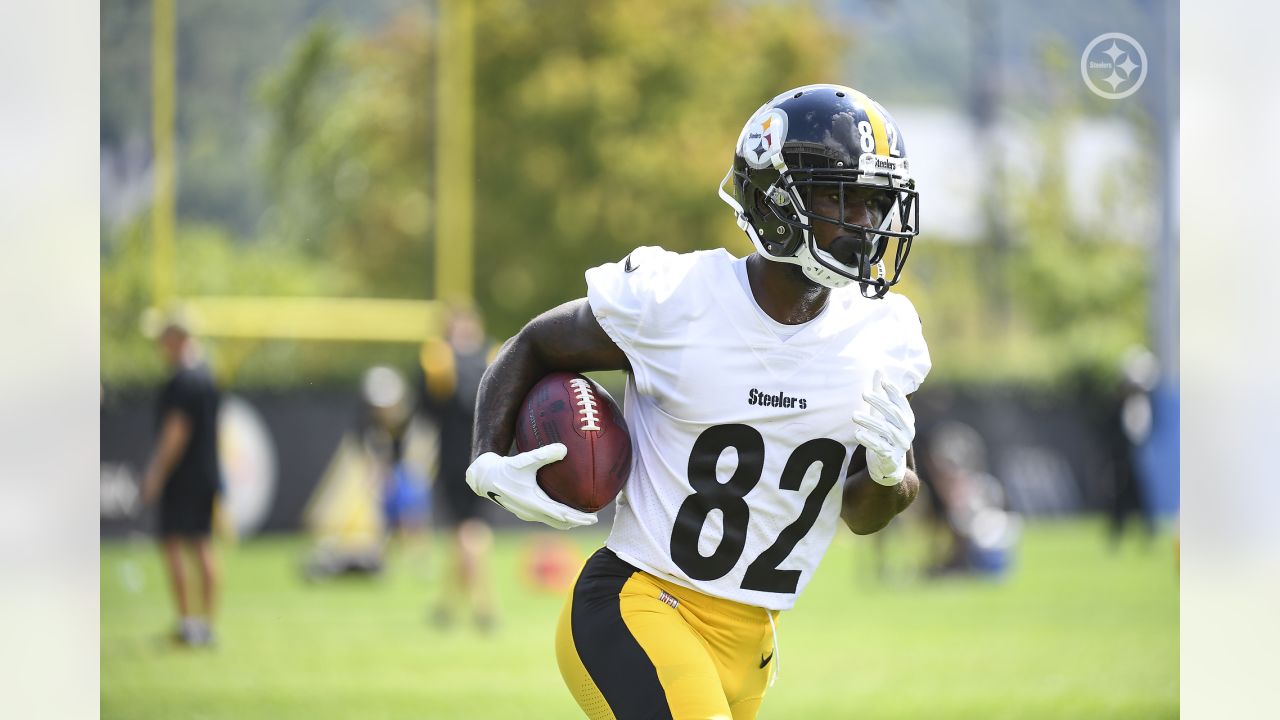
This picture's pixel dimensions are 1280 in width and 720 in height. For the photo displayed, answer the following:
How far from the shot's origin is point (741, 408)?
3137 millimetres

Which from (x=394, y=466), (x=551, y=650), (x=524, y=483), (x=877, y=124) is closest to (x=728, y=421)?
(x=524, y=483)

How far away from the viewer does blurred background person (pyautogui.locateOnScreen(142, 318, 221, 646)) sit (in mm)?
8836

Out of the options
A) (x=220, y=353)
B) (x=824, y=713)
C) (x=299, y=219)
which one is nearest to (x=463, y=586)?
(x=824, y=713)

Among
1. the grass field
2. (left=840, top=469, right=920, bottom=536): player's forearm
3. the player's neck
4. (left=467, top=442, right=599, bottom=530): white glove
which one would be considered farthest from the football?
the grass field

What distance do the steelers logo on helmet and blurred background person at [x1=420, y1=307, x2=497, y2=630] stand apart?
6.26m

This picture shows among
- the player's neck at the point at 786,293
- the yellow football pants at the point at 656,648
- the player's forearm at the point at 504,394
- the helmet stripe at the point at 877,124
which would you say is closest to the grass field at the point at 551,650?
the yellow football pants at the point at 656,648

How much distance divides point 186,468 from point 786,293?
22.2 feet

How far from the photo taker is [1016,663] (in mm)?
8031

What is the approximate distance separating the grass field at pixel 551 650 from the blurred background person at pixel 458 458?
248 mm

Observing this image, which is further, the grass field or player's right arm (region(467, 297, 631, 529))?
the grass field

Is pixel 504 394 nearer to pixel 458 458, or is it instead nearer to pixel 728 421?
pixel 728 421

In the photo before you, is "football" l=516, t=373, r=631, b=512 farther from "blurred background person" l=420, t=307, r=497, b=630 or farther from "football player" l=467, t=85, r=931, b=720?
"blurred background person" l=420, t=307, r=497, b=630

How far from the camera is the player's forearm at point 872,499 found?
321 centimetres
